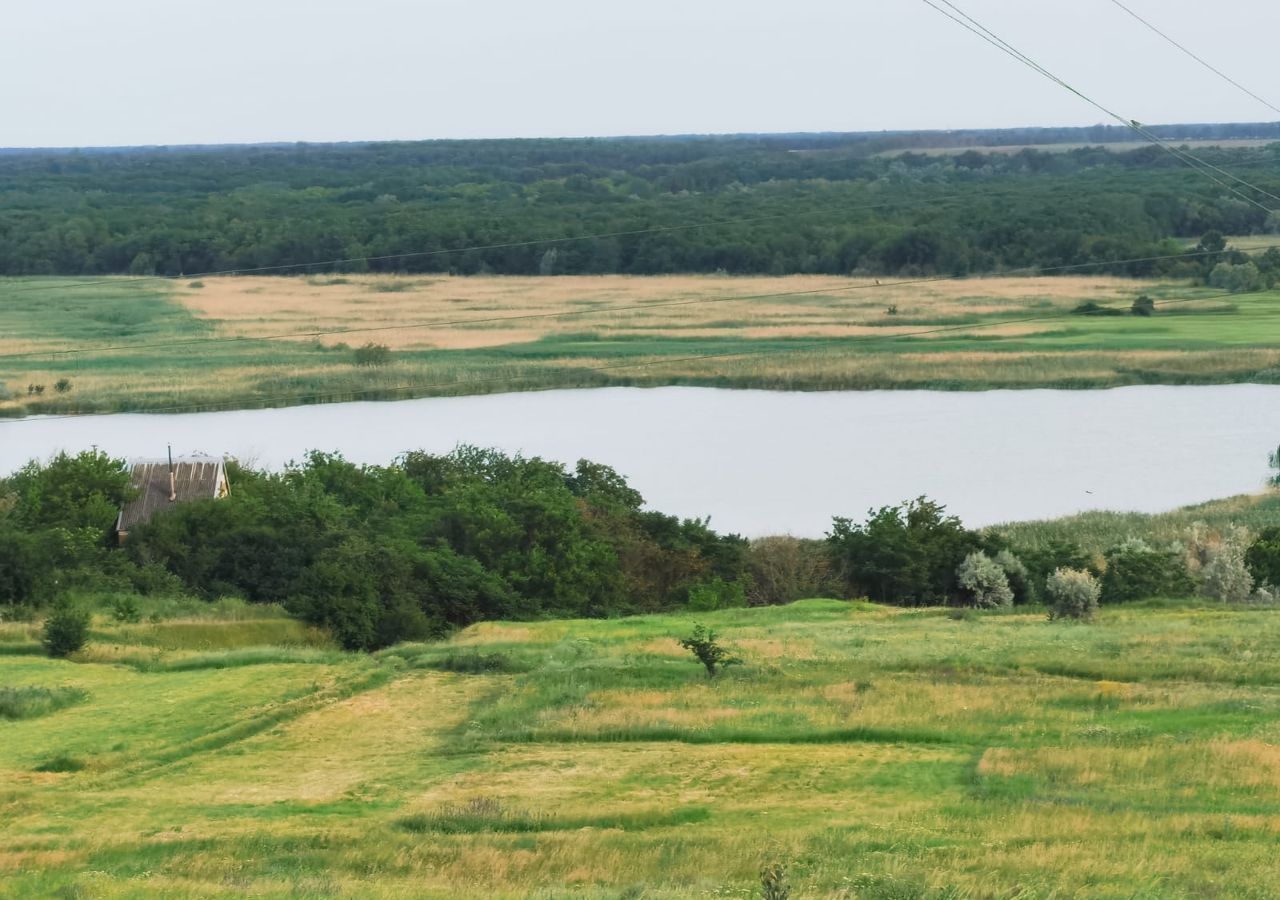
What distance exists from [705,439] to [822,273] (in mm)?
42553

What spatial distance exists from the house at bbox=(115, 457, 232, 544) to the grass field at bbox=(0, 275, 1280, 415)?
18.9 metres

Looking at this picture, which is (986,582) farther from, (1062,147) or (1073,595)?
(1062,147)

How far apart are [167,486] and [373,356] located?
24.8m

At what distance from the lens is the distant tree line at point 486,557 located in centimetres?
2544

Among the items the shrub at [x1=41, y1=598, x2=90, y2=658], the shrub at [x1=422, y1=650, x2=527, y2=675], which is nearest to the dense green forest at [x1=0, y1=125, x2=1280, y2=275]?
the shrub at [x1=422, y1=650, x2=527, y2=675]

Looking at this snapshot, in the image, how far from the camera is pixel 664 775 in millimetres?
14750

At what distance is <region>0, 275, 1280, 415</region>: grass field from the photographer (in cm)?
5378

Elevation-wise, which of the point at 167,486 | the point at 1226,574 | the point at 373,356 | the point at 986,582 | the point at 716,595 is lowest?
the point at 716,595

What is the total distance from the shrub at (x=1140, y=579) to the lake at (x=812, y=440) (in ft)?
26.9

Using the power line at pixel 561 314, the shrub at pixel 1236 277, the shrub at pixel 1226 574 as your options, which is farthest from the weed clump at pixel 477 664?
the shrub at pixel 1236 277

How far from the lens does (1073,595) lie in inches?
973

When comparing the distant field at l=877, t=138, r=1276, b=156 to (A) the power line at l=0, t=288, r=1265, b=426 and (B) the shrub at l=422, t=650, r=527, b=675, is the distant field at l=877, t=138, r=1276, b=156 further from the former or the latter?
(B) the shrub at l=422, t=650, r=527, b=675

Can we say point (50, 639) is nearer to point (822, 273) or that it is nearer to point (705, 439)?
point (705, 439)

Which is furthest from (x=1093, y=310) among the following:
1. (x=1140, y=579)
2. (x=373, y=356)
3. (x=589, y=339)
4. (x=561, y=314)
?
(x=1140, y=579)
